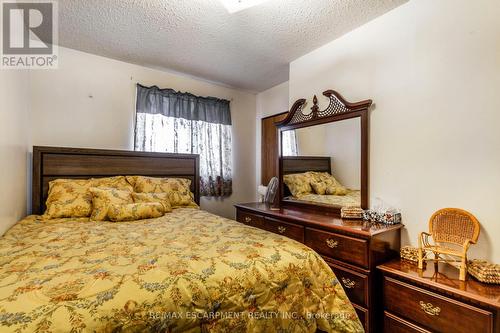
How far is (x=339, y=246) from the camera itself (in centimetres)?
172

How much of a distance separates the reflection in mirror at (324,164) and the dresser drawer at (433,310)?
0.71 metres

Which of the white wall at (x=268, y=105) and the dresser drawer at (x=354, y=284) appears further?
the white wall at (x=268, y=105)

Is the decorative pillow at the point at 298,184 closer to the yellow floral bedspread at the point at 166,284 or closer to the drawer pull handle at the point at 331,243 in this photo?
the drawer pull handle at the point at 331,243

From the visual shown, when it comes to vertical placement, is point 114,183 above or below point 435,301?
above

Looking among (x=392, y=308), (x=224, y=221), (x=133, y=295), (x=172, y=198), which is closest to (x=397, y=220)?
(x=392, y=308)

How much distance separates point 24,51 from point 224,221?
2.31 m

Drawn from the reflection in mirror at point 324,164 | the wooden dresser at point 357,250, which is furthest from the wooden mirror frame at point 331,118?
the wooden dresser at point 357,250

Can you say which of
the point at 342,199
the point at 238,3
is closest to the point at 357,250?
the point at 342,199

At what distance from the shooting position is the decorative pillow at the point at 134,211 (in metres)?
1.87

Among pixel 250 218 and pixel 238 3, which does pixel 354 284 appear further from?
pixel 238 3

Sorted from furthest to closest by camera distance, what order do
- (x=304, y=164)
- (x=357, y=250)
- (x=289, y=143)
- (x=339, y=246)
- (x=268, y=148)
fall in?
(x=268, y=148) < (x=289, y=143) < (x=304, y=164) < (x=339, y=246) < (x=357, y=250)

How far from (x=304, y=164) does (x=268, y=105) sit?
1449 mm

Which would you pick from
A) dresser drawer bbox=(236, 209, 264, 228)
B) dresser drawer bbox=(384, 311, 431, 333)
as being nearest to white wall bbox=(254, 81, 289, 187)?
dresser drawer bbox=(236, 209, 264, 228)

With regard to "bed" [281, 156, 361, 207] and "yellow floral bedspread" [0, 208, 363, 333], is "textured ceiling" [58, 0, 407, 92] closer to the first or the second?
"bed" [281, 156, 361, 207]
